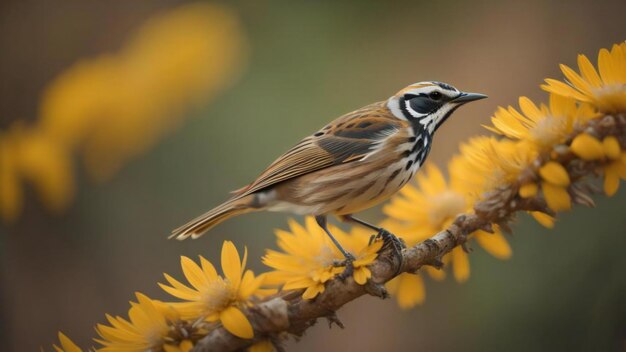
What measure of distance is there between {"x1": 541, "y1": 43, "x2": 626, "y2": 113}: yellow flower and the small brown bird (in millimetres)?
551

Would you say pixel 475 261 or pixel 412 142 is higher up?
pixel 412 142

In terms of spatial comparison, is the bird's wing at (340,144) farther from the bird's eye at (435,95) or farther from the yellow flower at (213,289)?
the yellow flower at (213,289)

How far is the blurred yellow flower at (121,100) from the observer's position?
1.31 metres

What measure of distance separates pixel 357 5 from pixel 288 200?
1.06 meters

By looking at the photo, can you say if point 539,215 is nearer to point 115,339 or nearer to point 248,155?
point 115,339

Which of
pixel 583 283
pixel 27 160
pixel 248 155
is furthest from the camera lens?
pixel 248 155

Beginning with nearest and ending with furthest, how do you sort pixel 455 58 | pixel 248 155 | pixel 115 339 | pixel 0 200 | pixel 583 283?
1. pixel 115 339
2. pixel 583 283
3. pixel 0 200
4. pixel 455 58
5. pixel 248 155

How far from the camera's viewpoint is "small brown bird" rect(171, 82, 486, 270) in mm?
1271

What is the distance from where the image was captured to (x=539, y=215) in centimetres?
72

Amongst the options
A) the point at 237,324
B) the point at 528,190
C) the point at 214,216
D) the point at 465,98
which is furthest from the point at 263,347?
the point at 465,98

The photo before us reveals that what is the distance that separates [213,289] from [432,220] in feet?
1.07

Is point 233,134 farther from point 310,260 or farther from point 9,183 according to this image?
point 310,260

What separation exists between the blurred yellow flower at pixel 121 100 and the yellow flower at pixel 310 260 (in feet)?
1.92

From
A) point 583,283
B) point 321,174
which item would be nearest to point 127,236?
point 321,174
